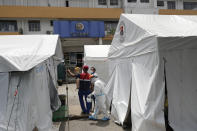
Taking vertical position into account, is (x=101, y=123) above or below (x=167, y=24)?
below

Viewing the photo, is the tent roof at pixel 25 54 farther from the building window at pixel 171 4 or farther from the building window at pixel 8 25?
the building window at pixel 171 4

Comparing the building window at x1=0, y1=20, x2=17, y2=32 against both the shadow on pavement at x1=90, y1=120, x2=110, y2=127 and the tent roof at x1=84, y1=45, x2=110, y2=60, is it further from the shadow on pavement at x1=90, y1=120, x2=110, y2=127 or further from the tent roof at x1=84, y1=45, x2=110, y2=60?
the shadow on pavement at x1=90, y1=120, x2=110, y2=127

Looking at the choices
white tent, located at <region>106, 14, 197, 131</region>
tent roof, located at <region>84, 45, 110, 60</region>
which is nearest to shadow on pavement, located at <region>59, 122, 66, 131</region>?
white tent, located at <region>106, 14, 197, 131</region>

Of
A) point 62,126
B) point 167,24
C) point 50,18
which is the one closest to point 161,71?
point 167,24

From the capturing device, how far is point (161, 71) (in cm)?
382

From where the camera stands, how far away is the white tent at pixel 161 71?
3.74 m

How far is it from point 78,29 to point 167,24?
15007mm

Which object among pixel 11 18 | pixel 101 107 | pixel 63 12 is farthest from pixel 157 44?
pixel 11 18

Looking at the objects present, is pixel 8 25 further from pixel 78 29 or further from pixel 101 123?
pixel 101 123

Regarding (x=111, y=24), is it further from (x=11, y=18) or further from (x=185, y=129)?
(x=185, y=129)

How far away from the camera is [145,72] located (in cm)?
416

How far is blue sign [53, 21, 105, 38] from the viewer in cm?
1809

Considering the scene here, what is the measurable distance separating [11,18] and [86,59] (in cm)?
1454

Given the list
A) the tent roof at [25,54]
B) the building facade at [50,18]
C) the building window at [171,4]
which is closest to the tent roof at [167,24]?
the tent roof at [25,54]
